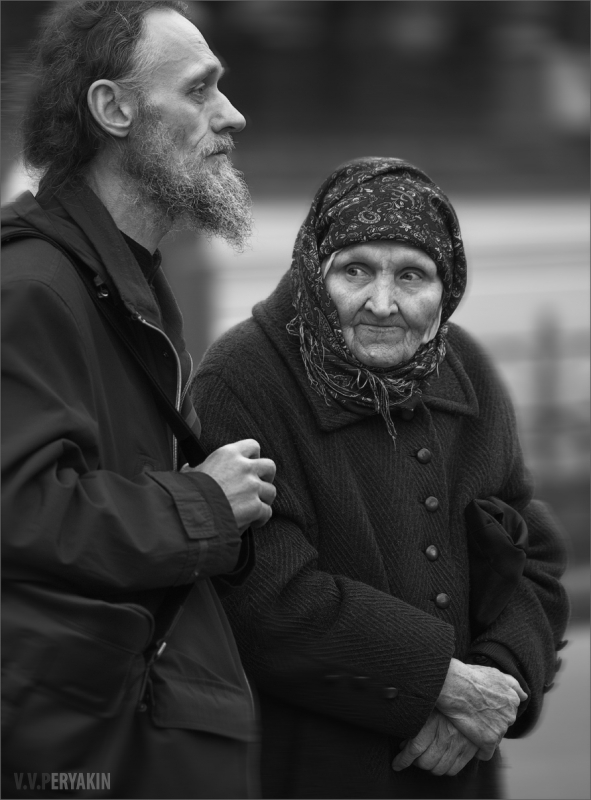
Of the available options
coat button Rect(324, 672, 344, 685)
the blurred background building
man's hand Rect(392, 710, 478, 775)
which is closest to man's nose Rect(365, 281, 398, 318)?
coat button Rect(324, 672, 344, 685)

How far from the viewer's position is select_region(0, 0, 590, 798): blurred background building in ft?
18.6

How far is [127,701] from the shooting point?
1738 millimetres

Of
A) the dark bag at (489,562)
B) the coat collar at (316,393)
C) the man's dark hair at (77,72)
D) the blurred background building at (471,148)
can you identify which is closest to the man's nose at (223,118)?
the man's dark hair at (77,72)

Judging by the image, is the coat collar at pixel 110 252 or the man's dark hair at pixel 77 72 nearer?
the coat collar at pixel 110 252

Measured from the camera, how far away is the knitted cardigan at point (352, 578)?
7.00 ft

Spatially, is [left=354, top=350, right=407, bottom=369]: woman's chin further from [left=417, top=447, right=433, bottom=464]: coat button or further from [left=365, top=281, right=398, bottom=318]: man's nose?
[left=417, top=447, right=433, bottom=464]: coat button

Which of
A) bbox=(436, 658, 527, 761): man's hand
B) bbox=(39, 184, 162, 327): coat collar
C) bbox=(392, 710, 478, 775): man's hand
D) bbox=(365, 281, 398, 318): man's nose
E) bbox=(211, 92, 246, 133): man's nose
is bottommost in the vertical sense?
bbox=(392, 710, 478, 775): man's hand

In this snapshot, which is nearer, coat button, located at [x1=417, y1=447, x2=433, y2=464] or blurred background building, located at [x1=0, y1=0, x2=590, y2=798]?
coat button, located at [x1=417, y1=447, x2=433, y2=464]

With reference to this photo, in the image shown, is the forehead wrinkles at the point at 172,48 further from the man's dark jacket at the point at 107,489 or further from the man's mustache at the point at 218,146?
the man's dark jacket at the point at 107,489

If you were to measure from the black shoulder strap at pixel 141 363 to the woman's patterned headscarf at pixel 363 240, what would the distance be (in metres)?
0.38

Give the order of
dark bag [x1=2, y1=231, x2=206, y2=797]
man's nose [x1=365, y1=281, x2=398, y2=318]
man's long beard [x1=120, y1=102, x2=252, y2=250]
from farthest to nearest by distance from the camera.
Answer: man's nose [x1=365, y1=281, x2=398, y2=318], man's long beard [x1=120, y1=102, x2=252, y2=250], dark bag [x1=2, y1=231, x2=206, y2=797]

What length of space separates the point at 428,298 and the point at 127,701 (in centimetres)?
103

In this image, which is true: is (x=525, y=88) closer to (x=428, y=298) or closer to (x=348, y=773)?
(x=428, y=298)

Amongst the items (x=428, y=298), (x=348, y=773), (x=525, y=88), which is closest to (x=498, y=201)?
(x=525, y=88)
